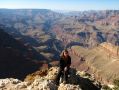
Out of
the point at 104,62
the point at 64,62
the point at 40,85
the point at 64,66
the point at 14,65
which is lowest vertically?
the point at 104,62

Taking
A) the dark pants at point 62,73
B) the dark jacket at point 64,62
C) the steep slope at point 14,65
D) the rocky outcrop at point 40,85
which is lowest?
the steep slope at point 14,65

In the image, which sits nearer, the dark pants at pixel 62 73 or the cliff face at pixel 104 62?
the dark pants at pixel 62 73

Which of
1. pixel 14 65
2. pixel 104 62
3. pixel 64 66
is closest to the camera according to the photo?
pixel 64 66

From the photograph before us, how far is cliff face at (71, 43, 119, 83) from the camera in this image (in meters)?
140

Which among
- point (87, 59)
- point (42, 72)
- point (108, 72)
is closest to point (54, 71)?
point (42, 72)

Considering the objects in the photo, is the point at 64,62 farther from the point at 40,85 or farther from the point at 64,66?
the point at 40,85

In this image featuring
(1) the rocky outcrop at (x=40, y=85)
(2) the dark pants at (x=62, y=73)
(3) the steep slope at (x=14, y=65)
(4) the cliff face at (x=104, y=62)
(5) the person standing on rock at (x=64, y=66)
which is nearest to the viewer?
(1) the rocky outcrop at (x=40, y=85)

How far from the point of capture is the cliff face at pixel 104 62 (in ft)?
460

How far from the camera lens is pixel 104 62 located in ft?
545

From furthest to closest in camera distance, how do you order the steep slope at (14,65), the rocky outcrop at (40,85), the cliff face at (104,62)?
the cliff face at (104,62)
the steep slope at (14,65)
the rocky outcrop at (40,85)

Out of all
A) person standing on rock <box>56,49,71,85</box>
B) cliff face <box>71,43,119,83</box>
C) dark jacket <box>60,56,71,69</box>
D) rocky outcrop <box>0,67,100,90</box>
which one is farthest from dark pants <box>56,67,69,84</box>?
cliff face <box>71,43,119,83</box>

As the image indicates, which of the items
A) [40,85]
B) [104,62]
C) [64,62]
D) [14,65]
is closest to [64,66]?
[64,62]

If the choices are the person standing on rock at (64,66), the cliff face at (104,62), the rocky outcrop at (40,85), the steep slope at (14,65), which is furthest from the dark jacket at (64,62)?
the cliff face at (104,62)

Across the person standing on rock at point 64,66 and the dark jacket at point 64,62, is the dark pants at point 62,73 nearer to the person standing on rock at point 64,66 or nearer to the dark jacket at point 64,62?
the person standing on rock at point 64,66
